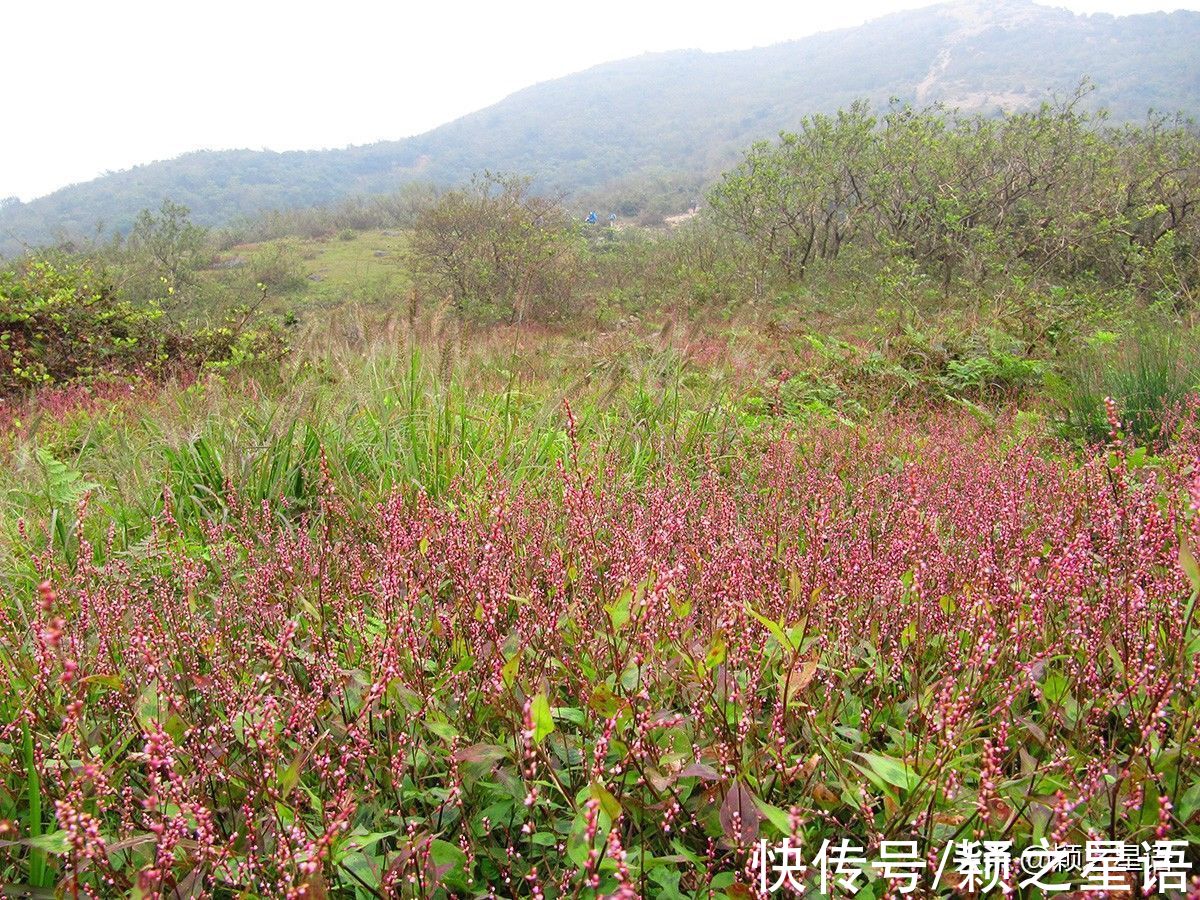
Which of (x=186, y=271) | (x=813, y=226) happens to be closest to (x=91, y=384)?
(x=813, y=226)

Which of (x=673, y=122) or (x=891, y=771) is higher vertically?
(x=673, y=122)

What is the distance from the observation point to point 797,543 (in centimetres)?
254

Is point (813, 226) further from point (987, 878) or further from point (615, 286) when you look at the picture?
point (987, 878)

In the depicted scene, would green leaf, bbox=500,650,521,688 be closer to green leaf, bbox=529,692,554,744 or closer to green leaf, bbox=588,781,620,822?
green leaf, bbox=529,692,554,744

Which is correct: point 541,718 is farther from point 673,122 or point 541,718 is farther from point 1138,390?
point 673,122

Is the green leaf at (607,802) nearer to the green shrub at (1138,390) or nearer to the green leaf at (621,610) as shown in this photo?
the green leaf at (621,610)

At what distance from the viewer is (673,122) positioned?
171m

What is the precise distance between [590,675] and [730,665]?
0.34 m

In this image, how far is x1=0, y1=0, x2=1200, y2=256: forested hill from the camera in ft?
337

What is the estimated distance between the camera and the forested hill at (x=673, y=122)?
103 meters

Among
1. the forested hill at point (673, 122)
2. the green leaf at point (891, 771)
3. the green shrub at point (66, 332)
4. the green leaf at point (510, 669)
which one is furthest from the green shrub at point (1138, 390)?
the forested hill at point (673, 122)

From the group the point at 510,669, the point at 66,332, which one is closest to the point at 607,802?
the point at 510,669

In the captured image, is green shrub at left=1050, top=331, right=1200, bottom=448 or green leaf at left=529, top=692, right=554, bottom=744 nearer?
green leaf at left=529, top=692, right=554, bottom=744

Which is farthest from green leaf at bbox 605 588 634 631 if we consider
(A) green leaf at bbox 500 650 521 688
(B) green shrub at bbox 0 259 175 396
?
(B) green shrub at bbox 0 259 175 396
